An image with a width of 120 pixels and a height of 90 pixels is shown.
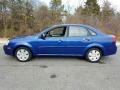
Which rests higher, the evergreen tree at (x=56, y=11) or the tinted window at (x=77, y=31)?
the evergreen tree at (x=56, y=11)

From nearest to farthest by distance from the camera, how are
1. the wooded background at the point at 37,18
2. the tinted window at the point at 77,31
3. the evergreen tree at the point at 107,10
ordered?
the tinted window at the point at 77,31 < the wooded background at the point at 37,18 < the evergreen tree at the point at 107,10

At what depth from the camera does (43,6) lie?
58.5 feet

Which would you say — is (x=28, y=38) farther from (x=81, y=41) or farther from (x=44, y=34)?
(x=81, y=41)

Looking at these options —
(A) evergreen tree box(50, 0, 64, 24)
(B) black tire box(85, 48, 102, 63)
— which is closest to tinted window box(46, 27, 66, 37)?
(B) black tire box(85, 48, 102, 63)

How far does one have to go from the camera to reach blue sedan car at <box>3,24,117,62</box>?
7.46 metres

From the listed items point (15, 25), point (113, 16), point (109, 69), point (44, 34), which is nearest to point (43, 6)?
point (15, 25)

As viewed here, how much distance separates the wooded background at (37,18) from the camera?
16.5m

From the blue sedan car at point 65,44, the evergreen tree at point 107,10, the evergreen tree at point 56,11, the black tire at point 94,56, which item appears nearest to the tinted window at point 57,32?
the blue sedan car at point 65,44

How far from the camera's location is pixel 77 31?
300 inches

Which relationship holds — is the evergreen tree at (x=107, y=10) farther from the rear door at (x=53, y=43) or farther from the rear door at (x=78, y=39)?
the rear door at (x=53, y=43)

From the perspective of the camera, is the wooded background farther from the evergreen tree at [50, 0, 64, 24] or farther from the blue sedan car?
the blue sedan car

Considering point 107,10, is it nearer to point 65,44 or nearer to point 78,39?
point 78,39

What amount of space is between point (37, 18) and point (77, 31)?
10.1 m

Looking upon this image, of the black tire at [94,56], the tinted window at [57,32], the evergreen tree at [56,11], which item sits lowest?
the black tire at [94,56]
